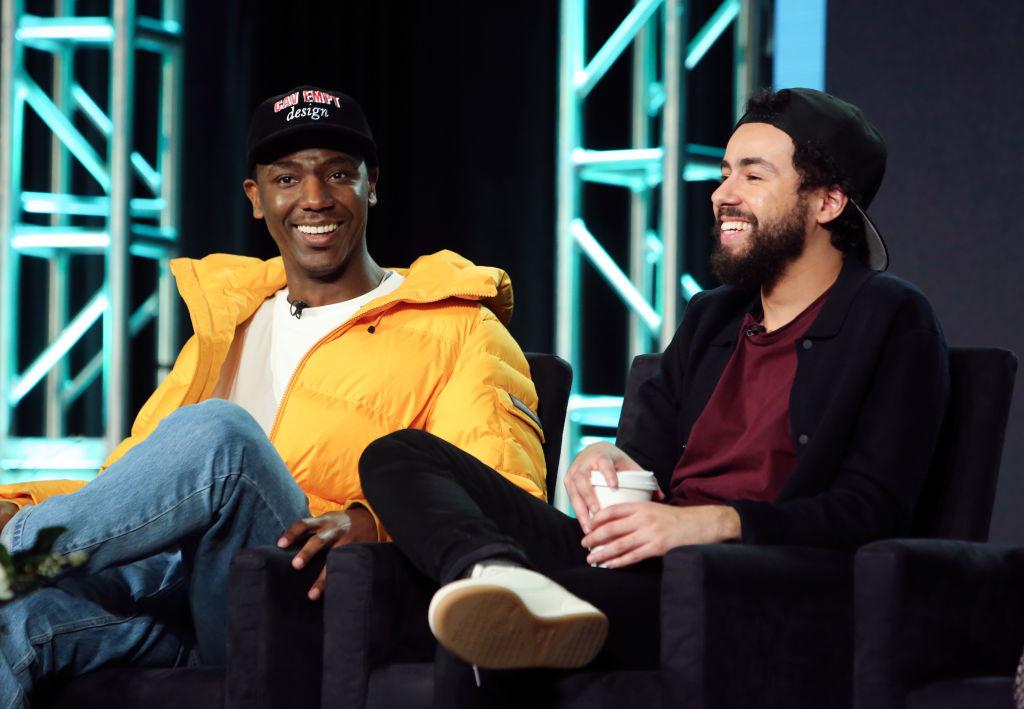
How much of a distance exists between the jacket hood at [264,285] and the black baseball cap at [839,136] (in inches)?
25.5

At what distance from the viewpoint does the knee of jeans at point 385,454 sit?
2002 mm

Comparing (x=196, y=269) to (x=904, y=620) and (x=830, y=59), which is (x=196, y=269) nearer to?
(x=904, y=620)

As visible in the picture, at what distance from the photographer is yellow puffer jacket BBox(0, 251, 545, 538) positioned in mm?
2459

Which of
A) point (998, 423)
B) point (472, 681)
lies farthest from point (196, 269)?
point (998, 423)

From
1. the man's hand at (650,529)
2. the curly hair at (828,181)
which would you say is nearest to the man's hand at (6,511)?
the man's hand at (650,529)

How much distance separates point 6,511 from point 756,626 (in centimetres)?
124

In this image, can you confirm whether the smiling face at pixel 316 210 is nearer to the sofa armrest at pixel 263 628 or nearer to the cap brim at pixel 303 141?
the cap brim at pixel 303 141

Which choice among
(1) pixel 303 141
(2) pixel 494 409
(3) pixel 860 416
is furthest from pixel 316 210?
(3) pixel 860 416

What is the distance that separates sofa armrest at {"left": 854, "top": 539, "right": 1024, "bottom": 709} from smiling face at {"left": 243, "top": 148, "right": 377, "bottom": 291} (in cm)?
135

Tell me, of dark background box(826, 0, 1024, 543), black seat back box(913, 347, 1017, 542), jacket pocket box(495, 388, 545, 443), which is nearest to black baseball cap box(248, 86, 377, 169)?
jacket pocket box(495, 388, 545, 443)

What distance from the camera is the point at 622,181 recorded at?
426 cm

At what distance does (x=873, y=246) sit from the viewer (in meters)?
2.28

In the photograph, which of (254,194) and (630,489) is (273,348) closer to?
(254,194)

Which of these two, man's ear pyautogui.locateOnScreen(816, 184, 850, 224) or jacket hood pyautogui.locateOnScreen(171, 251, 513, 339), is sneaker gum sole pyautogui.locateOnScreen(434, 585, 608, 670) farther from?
→ jacket hood pyautogui.locateOnScreen(171, 251, 513, 339)
